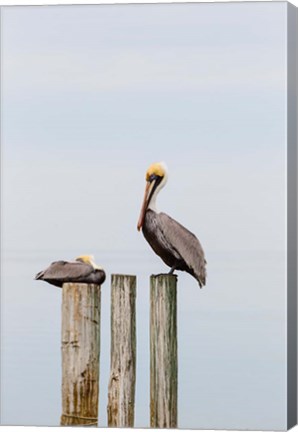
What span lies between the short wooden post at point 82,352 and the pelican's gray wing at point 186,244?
55cm

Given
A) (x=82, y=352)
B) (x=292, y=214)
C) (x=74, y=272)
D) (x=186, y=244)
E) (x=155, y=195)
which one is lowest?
(x=82, y=352)

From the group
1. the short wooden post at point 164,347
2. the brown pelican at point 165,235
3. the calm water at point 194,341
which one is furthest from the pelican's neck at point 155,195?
the short wooden post at point 164,347

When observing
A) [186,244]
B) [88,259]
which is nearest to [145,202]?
[186,244]

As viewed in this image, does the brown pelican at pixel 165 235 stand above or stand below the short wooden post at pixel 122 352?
above

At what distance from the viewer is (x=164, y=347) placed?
11164 millimetres

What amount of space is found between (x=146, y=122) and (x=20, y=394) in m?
1.84

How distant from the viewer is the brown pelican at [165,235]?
11148mm

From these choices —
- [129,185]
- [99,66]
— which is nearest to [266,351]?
[129,185]

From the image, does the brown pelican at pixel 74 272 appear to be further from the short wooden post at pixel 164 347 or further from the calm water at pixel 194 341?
the short wooden post at pixel 164 347

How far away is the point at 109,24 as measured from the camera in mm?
11211

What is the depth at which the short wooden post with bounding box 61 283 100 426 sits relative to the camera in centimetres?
1126

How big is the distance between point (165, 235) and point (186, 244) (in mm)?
143

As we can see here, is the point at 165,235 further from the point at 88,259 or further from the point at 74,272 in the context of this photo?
the point at 74,272

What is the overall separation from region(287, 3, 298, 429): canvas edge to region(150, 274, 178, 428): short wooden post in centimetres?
69
